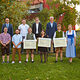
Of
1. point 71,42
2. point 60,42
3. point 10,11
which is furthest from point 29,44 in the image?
point 10,11

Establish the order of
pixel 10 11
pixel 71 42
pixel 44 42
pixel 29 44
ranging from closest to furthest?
pixel 29 44
pixel 44 42
pixel 71 42
pixel 10 11

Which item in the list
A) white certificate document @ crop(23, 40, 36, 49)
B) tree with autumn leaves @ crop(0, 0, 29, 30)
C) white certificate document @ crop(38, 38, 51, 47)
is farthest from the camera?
tree with autumn leaves @ crop(0, 0, 29, 30)

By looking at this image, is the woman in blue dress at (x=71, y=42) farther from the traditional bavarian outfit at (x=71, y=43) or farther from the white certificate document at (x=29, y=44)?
the white certificate document at (x=29, y=44)

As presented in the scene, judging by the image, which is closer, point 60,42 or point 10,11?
point 60,42

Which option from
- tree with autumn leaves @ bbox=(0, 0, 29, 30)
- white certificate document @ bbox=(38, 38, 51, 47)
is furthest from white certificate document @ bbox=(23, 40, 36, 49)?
tree with autumn leaves @ bbox=(0, 0, 29, 30)

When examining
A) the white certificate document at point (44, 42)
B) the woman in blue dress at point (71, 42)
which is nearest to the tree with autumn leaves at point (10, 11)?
the white certificate document at point (44, 42)

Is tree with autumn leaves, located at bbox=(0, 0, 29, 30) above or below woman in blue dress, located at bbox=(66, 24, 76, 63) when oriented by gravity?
above

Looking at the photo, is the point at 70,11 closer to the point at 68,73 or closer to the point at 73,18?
the point at 73,18

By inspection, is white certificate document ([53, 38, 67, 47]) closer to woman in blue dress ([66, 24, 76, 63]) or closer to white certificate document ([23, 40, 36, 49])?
woman in blue dress ([66, 24, 76, 63])

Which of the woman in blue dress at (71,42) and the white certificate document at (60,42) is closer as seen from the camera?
the white certificate document at (60,42)

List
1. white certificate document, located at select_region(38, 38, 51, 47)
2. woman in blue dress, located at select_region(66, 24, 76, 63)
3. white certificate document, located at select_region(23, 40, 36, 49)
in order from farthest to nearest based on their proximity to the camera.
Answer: woman in blue dress, located at select_region(66, 24, 76, 63), white certificate document, located at select_region(38, 38, 51, 47), white certificate document, located at select_region(23, 40, 36, 49)

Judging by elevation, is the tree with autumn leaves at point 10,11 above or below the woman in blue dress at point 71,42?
above

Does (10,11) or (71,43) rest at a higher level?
(10,11)

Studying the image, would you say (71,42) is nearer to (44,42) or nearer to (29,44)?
(44,42)
